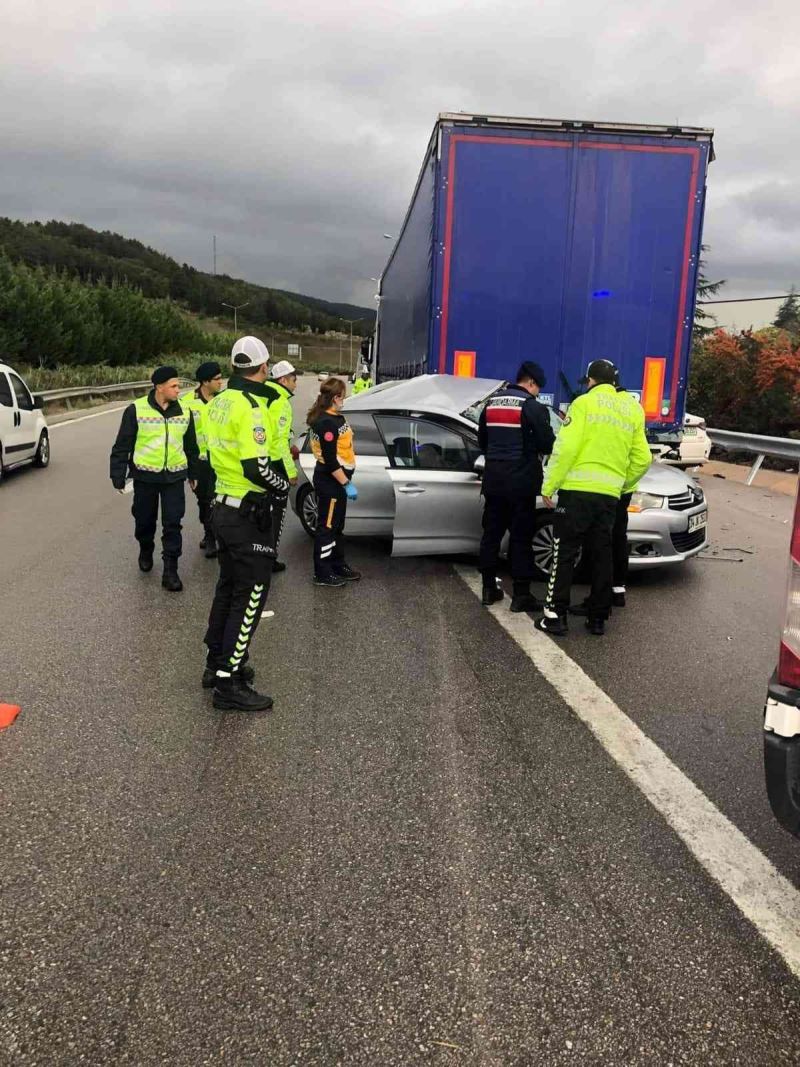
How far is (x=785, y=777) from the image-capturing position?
230cm

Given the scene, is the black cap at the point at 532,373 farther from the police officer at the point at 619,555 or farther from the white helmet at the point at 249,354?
the white helmet at the point at 249,354

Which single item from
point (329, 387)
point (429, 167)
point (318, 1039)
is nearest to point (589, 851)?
point (318, 1039)

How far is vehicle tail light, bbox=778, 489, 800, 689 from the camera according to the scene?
230 cm

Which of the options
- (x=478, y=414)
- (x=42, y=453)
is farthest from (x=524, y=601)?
(x=42, y=453)

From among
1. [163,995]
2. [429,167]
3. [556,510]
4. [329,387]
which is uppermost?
[429,167]

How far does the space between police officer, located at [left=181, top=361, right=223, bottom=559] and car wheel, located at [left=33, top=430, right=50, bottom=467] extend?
6.25m

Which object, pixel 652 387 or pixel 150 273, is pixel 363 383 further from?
pixel 150 273

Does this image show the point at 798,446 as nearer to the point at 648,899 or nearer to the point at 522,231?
the point at 522,231

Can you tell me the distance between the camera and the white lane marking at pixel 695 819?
2.63m

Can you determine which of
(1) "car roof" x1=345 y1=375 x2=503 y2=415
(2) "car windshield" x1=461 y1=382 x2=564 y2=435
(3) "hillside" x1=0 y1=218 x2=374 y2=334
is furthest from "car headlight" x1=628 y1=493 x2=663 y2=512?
(3) "hillside" x1=0 y1=218 x2=374 y2=334

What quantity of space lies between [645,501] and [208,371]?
3.91m

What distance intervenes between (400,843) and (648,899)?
34.9 inches

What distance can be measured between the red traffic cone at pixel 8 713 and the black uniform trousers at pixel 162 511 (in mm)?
2529

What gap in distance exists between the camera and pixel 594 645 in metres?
5.33
